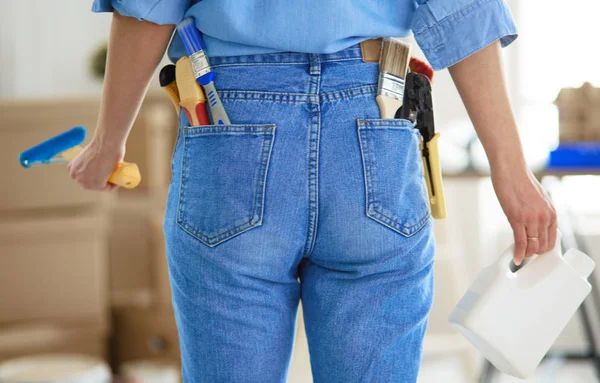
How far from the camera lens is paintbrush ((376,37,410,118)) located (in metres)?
0.77

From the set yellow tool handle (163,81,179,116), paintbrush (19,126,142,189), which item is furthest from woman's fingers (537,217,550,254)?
paintbrush (19,126,142,189)

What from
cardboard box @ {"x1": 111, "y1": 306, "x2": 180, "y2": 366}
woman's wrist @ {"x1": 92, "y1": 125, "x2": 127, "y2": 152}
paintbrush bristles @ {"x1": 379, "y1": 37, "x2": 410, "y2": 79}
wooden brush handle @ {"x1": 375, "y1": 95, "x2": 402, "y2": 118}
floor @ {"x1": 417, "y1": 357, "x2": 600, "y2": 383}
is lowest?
floor @ {"x1": 417, "y1": 357, "x2": 600, "y2": 383}

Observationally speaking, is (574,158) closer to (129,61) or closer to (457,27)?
(457,27)

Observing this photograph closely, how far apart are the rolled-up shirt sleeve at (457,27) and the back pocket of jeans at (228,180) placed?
22 cm

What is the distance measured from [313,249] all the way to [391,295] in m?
0.10

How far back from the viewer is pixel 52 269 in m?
2.31

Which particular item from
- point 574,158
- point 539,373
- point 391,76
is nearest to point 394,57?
point 391,76

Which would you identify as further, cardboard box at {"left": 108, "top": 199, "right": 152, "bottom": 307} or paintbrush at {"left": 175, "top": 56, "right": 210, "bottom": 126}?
cardboard box at {"left": 108, "top": 199, "right": 152, "bottom": 307}

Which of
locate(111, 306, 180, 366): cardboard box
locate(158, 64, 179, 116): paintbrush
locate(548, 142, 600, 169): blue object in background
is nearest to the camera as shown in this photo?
locate(158, 64, 179, 116): paintbrush

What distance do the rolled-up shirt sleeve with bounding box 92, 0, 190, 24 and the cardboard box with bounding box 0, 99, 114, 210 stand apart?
160cm

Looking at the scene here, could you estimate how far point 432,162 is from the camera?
0.87 metres

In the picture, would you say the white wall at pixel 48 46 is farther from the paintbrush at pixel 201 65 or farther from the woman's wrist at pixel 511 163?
the woman's wrist at pixel 511 163

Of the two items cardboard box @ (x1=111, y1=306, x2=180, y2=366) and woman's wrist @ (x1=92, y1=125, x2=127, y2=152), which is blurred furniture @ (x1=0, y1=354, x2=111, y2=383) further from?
woman's wrist @ (x1=92, y1=125, x2=127, y2=152)

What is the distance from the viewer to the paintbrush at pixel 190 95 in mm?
779
